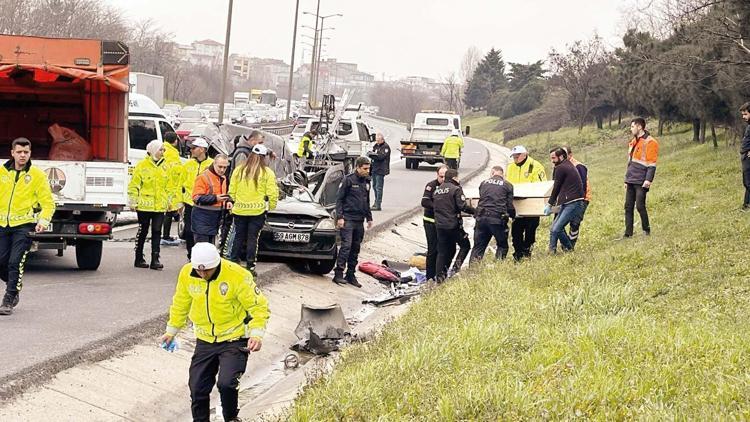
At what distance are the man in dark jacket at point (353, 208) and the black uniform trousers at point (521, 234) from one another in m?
2.15

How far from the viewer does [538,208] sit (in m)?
14.9

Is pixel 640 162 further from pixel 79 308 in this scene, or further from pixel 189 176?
pixel 79 308

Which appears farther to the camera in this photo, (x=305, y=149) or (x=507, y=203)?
(x=305, y=149)

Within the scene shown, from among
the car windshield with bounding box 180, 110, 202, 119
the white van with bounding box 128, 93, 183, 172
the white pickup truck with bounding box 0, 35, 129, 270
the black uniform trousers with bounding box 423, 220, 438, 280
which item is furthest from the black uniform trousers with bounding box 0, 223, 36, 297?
the car windshield with bounding box 180, 110, 202, 119

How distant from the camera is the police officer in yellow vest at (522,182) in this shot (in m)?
15.6

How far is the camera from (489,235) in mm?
15438

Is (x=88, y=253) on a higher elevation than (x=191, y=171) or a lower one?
lower

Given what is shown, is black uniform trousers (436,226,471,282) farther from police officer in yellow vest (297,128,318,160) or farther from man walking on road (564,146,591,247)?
police officer in yellow vest (297,128,318,160)

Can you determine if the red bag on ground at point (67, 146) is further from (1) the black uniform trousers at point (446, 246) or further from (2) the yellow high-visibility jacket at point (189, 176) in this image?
(1) the black uniform trousers at point (446, 246)

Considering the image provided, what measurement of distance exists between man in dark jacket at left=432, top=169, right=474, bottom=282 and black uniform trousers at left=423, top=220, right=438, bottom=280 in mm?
523

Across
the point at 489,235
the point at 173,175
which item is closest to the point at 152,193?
the point at 173,175

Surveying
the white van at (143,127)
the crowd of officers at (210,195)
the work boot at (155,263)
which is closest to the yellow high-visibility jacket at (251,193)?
the crowd of officers at (210,195)

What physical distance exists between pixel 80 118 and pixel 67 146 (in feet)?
2.54

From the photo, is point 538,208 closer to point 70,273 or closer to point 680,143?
point 70,273
